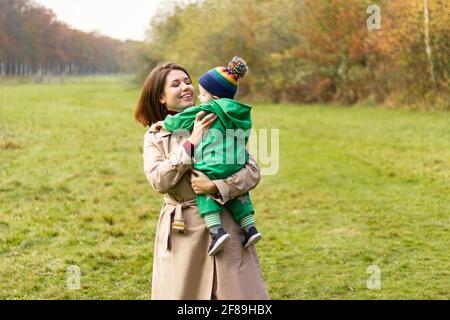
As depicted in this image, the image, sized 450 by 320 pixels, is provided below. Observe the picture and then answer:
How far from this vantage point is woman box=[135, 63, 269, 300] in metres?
3.17

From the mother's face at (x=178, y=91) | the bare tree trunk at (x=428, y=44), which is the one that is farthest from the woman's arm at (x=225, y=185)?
the bare tree trunk at (x=428, y=44)

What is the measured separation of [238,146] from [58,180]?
302 inches

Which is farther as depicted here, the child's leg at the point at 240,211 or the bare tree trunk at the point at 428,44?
the bare tree trunk at the point at 428,44

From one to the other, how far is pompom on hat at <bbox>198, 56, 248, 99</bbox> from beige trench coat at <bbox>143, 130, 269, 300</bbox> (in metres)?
0.33

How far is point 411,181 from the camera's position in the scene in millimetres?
10969

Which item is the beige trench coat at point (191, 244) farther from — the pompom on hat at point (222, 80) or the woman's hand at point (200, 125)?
the pompom on hat at point (222, 80)

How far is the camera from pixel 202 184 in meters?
3.16

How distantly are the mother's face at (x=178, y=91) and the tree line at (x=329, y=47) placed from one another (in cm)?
1966

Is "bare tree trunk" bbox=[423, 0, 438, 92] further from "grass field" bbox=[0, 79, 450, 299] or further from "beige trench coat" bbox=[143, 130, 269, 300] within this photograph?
"beige trench coat" bbox=[143, 130, 269, 300]

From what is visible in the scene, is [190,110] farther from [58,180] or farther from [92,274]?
[58,180]

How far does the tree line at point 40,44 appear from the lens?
198ft

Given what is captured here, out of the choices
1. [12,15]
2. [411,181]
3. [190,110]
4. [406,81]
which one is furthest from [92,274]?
[12,15]

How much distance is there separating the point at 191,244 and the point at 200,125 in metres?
0.61

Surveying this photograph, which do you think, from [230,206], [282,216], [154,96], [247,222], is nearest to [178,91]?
[154,96]
